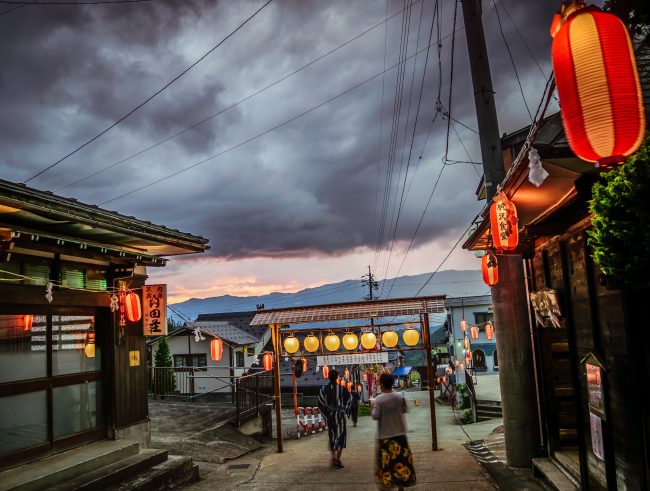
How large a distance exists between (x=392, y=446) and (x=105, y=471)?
5926 millimetres

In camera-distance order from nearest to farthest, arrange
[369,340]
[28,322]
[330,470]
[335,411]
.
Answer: [28,322] < [330,470] < [335,411] < [369,340]

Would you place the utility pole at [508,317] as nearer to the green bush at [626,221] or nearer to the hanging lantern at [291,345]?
the green bush at [626,221]

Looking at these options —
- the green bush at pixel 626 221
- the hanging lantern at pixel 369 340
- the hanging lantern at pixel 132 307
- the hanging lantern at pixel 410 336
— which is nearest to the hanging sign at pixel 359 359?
the hanging lantern at pixel 369 340

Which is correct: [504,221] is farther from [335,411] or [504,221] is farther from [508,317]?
[335,411]

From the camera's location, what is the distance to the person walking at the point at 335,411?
12266 millimetres

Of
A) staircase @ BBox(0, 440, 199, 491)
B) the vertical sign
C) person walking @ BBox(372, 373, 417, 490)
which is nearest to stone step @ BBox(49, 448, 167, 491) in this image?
staircase @ BBox(0, 440, 199, 491)

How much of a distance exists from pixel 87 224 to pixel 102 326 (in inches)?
132

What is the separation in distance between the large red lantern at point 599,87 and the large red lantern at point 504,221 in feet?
12.6

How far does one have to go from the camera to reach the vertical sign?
12031 mm

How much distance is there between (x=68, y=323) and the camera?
35.5 feet

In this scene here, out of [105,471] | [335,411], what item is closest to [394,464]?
[335,411]

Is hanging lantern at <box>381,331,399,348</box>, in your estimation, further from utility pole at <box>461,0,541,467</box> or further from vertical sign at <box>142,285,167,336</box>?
vertical sign at <box>142,285,167,336</box>

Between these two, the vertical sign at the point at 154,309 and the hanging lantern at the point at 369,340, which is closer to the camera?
the vertical sign at the point at 154,309

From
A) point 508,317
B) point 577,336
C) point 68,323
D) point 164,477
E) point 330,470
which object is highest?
point 68,323
